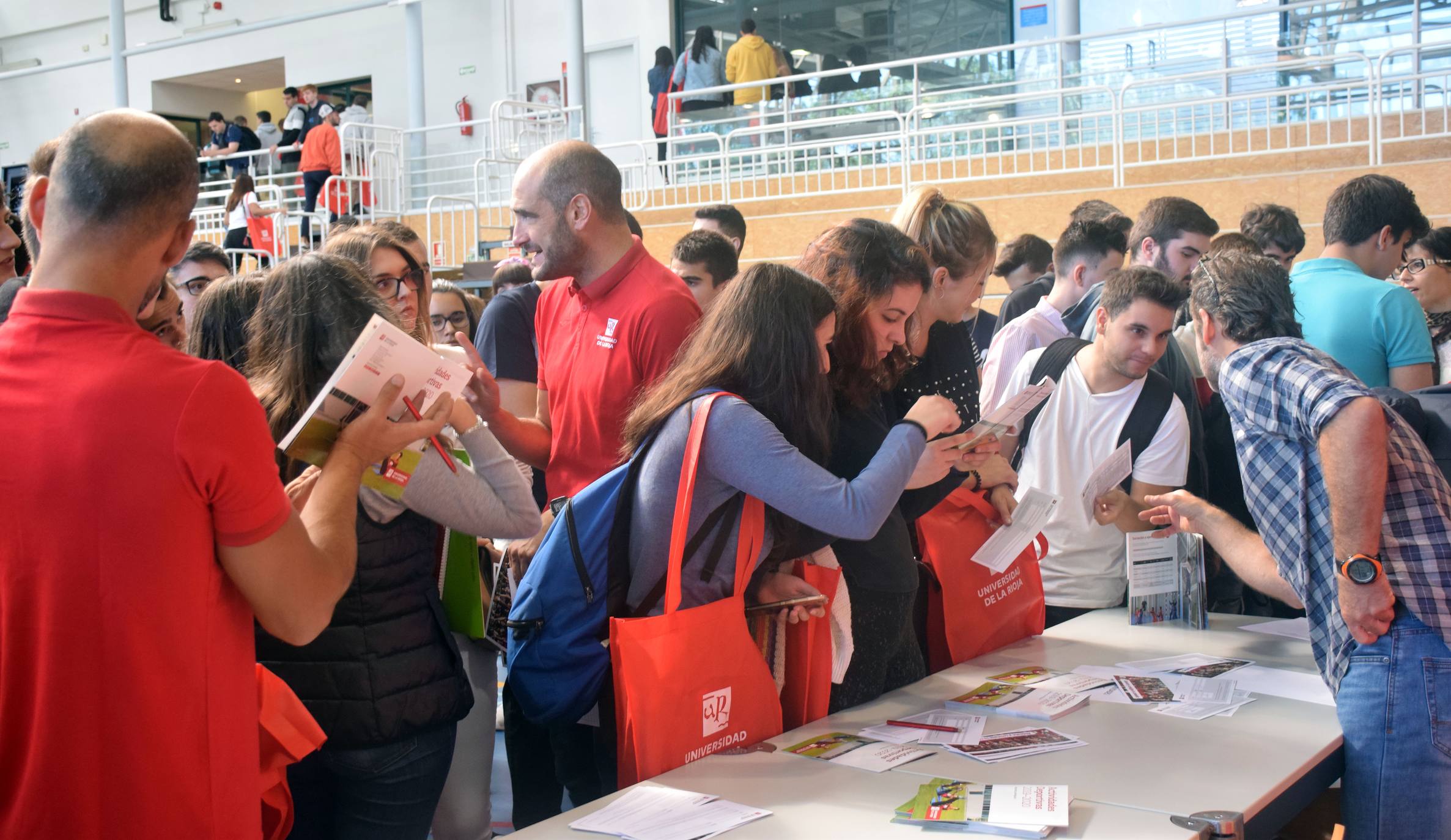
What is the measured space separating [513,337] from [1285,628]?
2304mm

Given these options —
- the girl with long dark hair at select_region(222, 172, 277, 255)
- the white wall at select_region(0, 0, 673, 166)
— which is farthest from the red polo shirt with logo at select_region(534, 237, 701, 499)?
the white wall at select_region(0, 0, 673, 166)

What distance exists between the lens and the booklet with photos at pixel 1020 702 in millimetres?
2270

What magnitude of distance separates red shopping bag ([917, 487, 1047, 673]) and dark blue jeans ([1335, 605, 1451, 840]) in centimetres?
89

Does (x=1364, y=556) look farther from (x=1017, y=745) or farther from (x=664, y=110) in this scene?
(x=664, y=110)

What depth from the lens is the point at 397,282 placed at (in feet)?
9.52

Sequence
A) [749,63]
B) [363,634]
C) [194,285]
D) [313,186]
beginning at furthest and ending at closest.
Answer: [313,186] < [749,63] < [194,285] < [363,634]

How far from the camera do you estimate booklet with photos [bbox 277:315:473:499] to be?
5.52ft

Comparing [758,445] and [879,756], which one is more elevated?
[758,445]

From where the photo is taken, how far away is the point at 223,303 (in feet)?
7.30

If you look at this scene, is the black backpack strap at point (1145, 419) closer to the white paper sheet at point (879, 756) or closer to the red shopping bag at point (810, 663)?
the red shopping bag at point (810, 663)

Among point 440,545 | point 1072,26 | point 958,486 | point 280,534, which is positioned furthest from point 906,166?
point 280,534

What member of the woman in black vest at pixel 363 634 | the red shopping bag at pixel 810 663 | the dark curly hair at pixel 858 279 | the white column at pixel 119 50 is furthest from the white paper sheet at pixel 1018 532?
the white column at pixel 119 50

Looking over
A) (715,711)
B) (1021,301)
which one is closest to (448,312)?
(1021,301)

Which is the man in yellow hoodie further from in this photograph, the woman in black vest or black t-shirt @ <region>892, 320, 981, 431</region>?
the woman in black vest
